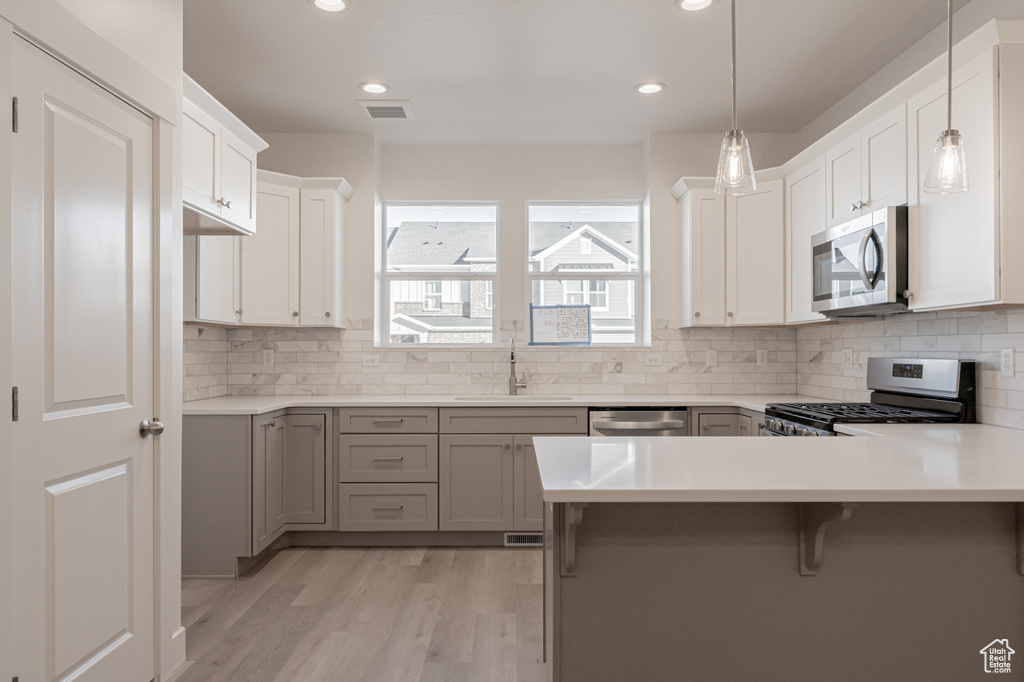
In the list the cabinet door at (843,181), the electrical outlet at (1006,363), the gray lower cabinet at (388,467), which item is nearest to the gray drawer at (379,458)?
the gray lower cabinet at (388,467)

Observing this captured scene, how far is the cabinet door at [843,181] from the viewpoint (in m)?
3.10

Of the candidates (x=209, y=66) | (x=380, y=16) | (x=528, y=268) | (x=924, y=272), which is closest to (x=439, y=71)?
(x=380, y=16)

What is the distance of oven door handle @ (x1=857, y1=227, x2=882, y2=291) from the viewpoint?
2766mm

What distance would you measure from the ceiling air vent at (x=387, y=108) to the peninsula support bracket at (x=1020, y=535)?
11.3ft

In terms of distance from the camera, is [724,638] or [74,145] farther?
[74,145]

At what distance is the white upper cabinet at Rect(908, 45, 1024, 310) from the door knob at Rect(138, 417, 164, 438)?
2706mm

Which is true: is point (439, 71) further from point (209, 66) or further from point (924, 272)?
point (924, 272)

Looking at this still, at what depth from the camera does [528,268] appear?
4699 millimetres

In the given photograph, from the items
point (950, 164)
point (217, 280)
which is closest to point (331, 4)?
point (217, 280)

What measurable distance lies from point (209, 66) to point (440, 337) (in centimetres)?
215

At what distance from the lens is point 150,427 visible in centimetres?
222

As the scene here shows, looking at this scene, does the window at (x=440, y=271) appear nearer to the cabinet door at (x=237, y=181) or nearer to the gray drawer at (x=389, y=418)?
the gray drawer at (x=389, y=418)

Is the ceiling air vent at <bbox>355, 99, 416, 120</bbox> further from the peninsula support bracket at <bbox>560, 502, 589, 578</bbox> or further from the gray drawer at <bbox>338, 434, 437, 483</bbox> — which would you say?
the peninsula support bracket at <bbox>560, 502, 589, 578</bbox>

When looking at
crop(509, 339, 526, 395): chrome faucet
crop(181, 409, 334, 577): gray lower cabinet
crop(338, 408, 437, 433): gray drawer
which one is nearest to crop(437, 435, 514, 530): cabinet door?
crop(338, 408, 437, 433): gray drawer
